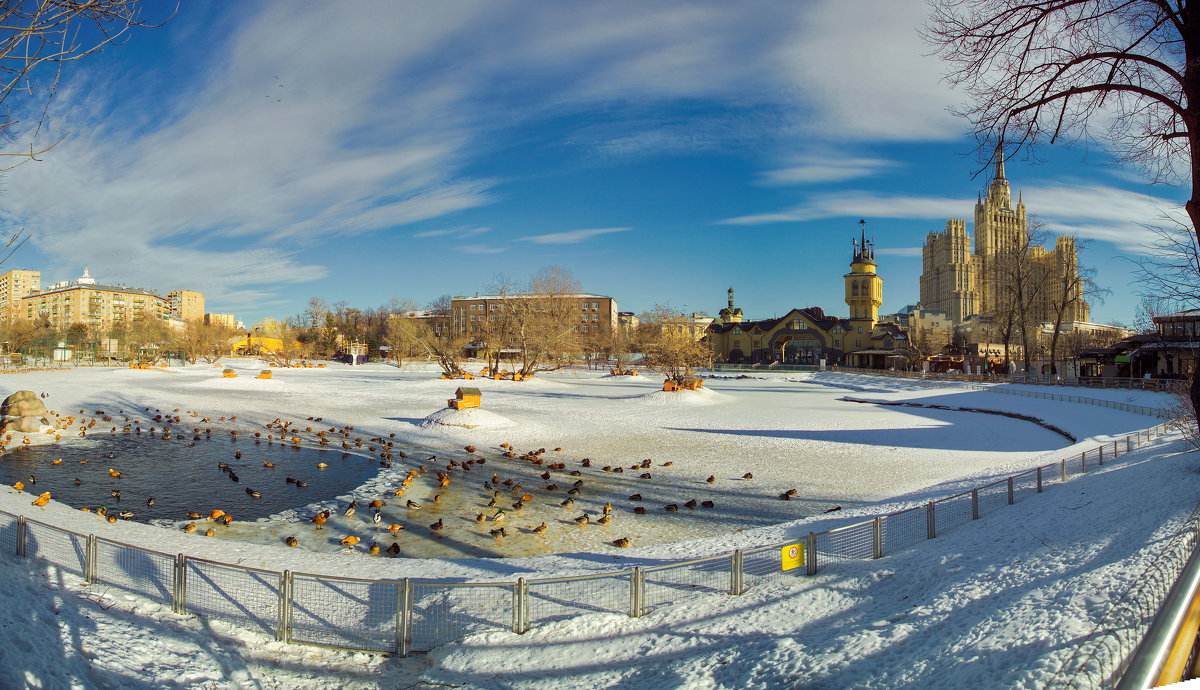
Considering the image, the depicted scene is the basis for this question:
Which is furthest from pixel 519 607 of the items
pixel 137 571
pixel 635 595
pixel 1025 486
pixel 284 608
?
pixel 1025 486

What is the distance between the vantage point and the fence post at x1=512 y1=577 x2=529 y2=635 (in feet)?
23.4

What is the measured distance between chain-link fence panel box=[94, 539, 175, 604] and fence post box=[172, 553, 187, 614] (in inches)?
10.6

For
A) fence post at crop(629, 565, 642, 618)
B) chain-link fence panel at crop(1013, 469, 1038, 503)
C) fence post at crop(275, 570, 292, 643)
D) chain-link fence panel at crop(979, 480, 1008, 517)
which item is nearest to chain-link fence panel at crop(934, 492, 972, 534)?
chain-link fence panel at crop(979, 480, 1008, 517)

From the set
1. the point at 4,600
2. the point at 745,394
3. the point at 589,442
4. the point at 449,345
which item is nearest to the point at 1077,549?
the point at 4,600

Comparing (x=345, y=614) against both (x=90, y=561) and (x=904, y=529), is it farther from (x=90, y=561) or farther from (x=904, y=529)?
(x=904, y=529)

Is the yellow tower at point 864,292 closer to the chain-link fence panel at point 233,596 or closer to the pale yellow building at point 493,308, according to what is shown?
the pale yellow building at point 493,308

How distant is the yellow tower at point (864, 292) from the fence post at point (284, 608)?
91.9 metres

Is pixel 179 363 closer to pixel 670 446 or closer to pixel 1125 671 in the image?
pixel 670 446

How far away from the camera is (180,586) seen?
773 cm

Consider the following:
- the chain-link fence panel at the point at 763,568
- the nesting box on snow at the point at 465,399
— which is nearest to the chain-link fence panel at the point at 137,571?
the chain-link fence panel at the point at 763,568

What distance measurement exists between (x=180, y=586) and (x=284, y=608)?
162 cm

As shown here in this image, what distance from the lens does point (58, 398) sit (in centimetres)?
3750

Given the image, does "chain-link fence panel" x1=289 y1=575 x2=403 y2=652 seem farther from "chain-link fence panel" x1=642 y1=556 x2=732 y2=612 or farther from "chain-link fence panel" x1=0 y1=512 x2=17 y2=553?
"chain-link fence panel" x1=0 y1=512 x2=17 y2=553

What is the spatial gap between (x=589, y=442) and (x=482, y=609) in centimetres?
1528
